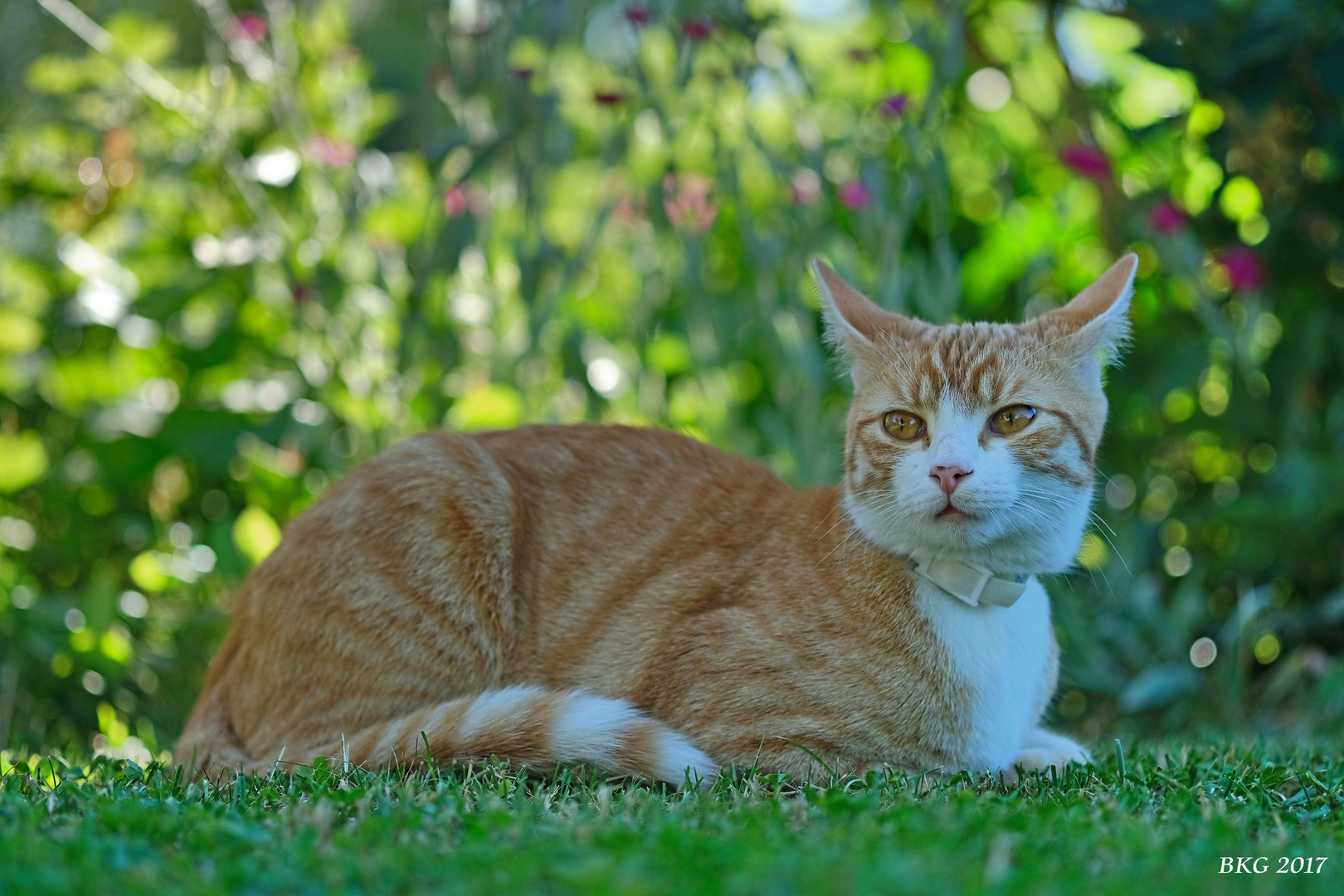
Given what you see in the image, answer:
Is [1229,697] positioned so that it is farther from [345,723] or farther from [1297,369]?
[345,723]

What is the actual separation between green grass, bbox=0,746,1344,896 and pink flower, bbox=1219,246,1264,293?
7.04ft

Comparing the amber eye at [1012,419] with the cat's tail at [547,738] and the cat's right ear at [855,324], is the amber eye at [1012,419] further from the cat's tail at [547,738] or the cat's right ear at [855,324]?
the cat's tail at [547,738]

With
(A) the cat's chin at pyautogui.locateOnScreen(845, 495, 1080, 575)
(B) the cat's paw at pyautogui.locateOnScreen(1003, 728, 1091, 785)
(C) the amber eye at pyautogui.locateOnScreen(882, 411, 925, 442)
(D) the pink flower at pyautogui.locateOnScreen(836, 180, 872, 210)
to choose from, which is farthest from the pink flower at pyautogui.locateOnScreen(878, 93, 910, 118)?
(B) the cat's paw at pyautogui.locateOnScreen(1003, 728, 1091, 785)

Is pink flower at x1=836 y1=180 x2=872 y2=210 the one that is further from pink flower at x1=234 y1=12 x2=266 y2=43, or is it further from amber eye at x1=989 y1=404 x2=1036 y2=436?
pink flower at x1=234 y1=12 x2=266 y2=43

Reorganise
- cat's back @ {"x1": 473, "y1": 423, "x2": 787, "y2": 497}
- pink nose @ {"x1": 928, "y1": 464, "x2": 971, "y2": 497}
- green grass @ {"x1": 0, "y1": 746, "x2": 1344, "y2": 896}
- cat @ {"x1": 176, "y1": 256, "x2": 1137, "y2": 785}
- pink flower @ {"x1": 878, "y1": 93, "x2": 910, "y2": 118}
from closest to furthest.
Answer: green grass @ {"x1": 0, "y1": 746, "x2": 1344, "y2": 896} → pink nose @ {"x1": 928, "y1": 464, "x2": 971, "y2": 497} → cat @ {"x1": 176, "y1": 256, "x2": 1137, "y2": 785} → cat's back @ {"x1": 473, "y1": 423, "x2": 787, "y2": 497} → pink flower @ {"x1": 878, "y1": 93, "x2": 910, "y2": 118}

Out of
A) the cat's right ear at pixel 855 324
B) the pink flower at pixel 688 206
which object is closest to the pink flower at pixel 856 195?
the pink flower at pixel 688 206

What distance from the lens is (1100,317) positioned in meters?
2.55

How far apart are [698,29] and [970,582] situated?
6.47 ft

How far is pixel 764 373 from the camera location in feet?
15.4

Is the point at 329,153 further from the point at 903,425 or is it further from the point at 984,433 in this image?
the point at 984,433

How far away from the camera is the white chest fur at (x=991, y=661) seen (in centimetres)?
243

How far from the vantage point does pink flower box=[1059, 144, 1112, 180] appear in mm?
4102

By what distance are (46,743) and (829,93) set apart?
377cm

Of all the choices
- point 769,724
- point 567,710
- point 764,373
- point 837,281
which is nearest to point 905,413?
point 837,281
